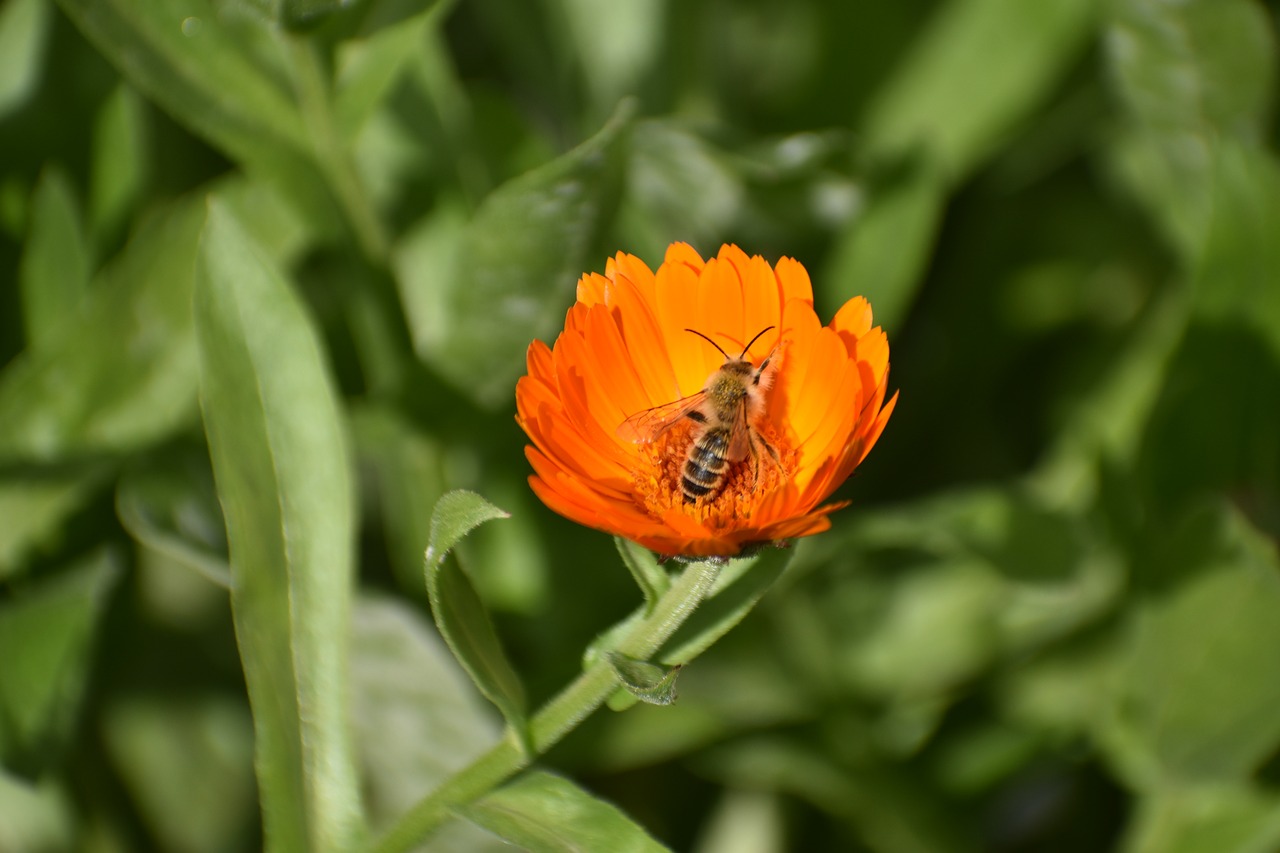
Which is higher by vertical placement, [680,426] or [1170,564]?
[680,426]

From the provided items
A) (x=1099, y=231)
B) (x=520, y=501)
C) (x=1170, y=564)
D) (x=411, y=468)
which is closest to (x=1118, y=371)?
(x=1099, y=231)

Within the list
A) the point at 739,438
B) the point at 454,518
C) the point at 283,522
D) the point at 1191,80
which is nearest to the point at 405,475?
the point at 283,522

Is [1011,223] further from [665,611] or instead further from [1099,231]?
[665,611]

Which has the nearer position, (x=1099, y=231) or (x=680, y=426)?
(x=680, y=426)

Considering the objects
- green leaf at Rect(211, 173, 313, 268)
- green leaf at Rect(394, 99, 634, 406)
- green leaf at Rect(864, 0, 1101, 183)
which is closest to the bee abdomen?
green leaf at Rect(394, 99, 634, 406)

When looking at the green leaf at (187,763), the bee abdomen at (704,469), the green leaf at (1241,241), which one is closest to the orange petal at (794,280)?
the bee abdomen at (704,469)

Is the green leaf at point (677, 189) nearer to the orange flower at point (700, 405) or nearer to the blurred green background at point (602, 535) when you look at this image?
the blurred green background at point (602, 535)
